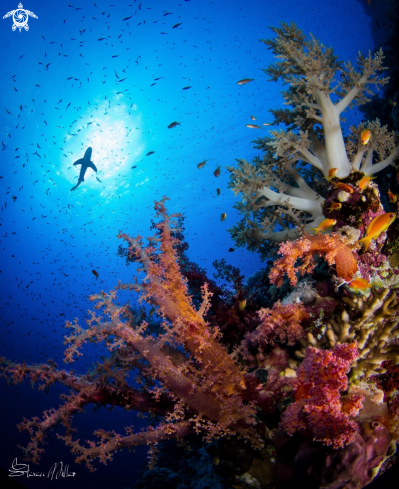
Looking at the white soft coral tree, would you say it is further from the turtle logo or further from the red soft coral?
the turtle logo

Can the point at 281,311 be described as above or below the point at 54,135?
below

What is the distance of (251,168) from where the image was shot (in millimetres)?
5879

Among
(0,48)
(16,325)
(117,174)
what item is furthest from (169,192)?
(16,325)

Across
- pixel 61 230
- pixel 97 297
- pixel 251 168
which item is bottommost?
pixel 97 297

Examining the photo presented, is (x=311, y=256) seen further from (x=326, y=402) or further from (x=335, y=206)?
(x=326, y=402)

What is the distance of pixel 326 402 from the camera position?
7.95 feet

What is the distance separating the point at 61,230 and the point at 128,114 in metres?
28.9

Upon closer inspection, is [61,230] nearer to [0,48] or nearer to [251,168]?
[0,48]

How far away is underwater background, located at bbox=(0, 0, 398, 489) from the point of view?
67.8ft

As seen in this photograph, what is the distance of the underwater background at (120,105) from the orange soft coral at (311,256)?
5.40 metres

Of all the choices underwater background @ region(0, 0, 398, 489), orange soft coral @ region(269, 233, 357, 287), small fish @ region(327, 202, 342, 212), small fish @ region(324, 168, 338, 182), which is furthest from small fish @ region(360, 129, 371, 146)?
underwater background @ region(0, 0, 398, 489)

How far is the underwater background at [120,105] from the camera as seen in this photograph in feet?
67.8

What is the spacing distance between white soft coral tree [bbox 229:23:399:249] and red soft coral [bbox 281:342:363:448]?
3.28 m

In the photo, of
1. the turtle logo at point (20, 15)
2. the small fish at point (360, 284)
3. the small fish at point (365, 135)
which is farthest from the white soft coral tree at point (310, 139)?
the turtle logo at point (20, 15)
